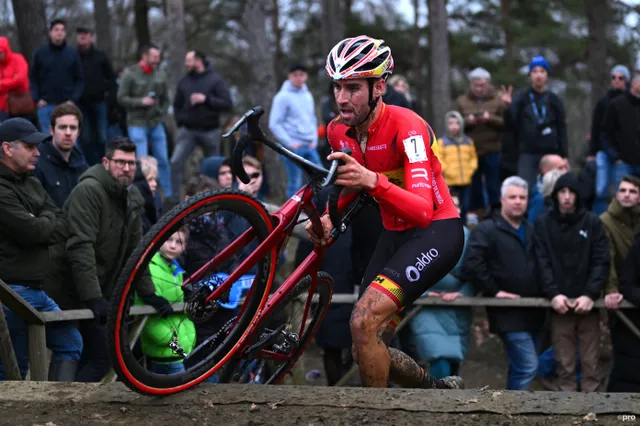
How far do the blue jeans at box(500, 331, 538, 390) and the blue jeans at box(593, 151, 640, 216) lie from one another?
3689mm

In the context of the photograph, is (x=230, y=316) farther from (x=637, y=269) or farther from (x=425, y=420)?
(x=637, y=269)

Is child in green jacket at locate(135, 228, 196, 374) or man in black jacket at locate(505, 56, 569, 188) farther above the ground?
man in black jacket at locate(505, 56, 569, 188)

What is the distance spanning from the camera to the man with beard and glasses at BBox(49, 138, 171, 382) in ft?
22.0

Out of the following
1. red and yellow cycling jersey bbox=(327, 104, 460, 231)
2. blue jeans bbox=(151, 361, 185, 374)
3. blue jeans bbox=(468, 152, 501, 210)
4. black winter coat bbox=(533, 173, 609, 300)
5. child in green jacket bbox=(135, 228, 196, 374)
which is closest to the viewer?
red and yellow cycling jersey bbox=(327, 104, 460, 231)

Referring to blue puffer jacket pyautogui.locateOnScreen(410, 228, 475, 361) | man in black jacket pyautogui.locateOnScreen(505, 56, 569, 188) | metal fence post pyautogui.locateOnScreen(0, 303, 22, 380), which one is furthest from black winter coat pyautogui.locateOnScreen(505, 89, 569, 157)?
metal fence post pyautogui.locateOnScreen(0, 303, 22, 380)

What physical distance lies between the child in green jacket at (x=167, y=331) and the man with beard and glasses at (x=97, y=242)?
740 mm

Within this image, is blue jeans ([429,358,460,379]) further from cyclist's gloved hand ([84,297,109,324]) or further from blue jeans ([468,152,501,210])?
blue jeans ([468,152,501,210])

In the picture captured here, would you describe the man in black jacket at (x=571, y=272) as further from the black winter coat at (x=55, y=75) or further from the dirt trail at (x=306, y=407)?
the black winter coat at (x=55, y=75)

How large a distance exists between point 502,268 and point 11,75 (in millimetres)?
6322

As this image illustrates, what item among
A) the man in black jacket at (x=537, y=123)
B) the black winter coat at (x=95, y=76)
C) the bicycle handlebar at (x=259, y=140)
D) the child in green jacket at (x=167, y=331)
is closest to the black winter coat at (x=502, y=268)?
the man in black jacket at (x=537, y=123)

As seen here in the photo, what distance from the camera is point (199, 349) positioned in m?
5.28

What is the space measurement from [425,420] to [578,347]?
4583 millimetres

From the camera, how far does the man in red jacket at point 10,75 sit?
10.7m

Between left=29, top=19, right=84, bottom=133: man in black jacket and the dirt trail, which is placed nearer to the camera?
the dirt trail
